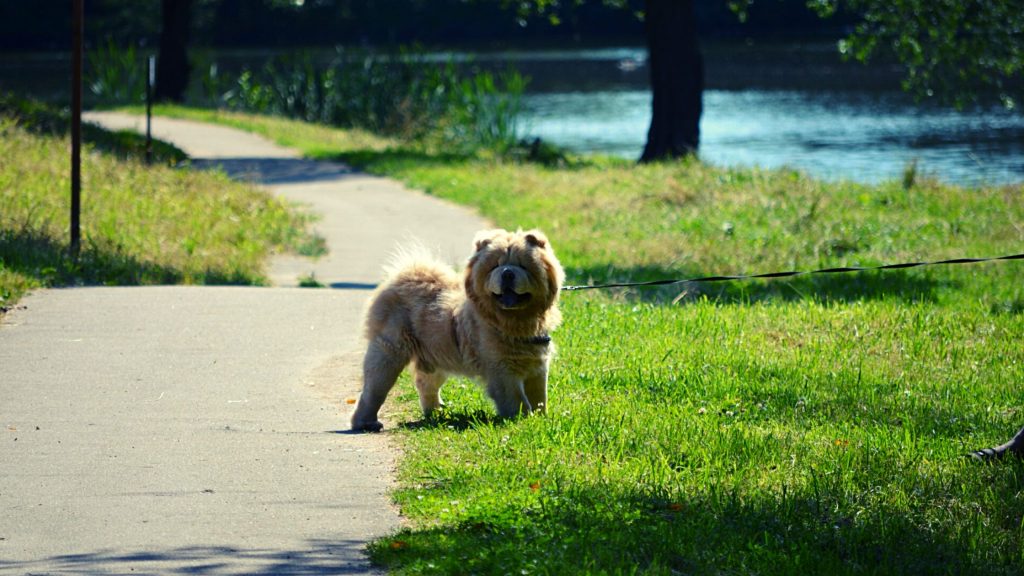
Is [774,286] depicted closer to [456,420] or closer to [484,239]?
[456,420]

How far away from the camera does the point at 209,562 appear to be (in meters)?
5.24

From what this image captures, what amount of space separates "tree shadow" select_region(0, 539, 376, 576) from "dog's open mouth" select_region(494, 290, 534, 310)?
209 centimetres

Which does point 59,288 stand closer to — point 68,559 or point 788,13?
point 68,559

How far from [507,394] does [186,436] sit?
1904mm

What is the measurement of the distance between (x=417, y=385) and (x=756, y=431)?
87.1 inches

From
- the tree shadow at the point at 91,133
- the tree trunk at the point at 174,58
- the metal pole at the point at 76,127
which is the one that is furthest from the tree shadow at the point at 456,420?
the tree trunk at the point at 174,58

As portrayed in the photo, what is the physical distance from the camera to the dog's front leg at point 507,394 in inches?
299

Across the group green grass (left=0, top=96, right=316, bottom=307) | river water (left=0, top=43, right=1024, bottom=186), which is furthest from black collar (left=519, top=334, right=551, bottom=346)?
river water (left=0, top=43, right=1024, bottom=186)

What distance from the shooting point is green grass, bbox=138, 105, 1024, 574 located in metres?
5.53

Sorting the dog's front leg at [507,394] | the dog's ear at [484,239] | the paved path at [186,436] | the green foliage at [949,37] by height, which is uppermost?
the green foliage at [949,37]

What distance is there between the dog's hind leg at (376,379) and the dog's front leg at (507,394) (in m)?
0.63

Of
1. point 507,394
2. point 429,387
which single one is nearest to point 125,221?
point 429,387

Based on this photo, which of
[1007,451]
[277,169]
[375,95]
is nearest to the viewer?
[1007,451]

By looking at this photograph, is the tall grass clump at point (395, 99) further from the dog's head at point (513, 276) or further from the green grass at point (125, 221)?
the dog's head at point (513, 276)
